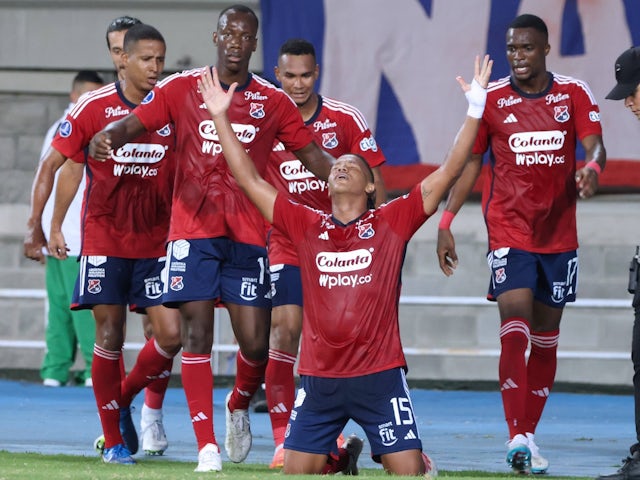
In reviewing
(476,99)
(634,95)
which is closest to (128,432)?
(476,99)

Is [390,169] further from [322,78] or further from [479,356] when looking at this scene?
[479,356]

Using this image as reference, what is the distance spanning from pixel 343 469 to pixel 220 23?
7.39ft

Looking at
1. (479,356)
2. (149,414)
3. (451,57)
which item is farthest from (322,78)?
(149,414)

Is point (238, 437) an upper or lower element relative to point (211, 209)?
lower

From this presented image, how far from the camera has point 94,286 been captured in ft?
26.0

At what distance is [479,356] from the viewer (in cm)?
1311

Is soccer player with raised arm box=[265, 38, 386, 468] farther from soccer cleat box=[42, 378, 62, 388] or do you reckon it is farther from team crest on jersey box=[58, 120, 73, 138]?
soccer cleat box=[42, 378, 62, 388]

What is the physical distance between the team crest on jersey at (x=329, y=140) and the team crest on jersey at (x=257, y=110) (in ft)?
3.91

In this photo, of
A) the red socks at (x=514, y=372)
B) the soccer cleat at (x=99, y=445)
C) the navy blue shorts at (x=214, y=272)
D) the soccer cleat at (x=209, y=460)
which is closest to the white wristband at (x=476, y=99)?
the navy blue shorts at (x=214, y=272)

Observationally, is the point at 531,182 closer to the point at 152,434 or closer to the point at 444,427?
the point at 152,434

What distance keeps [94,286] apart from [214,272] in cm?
107

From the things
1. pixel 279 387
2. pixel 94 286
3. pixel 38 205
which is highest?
pixel 38 205

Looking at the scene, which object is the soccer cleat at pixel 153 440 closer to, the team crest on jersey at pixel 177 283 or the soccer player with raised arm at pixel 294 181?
the soccer player with raised arm at pixel 294 181

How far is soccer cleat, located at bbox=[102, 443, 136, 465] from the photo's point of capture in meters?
7.64
